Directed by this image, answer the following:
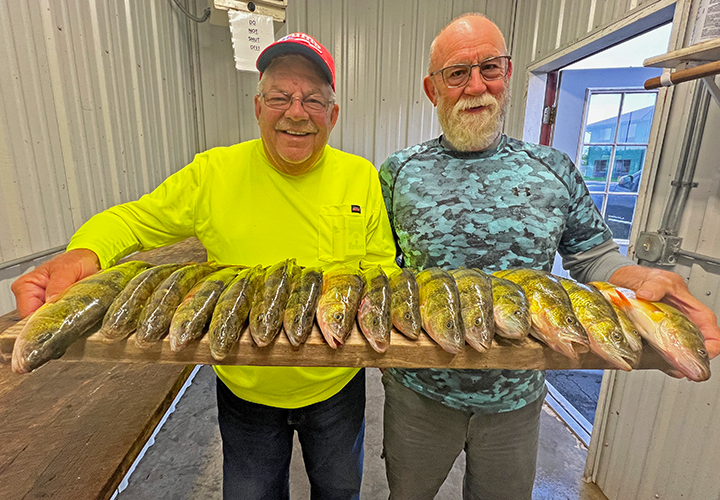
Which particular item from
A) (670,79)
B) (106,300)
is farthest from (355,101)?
(106,300)

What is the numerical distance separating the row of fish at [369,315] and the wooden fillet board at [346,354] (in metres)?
0.03

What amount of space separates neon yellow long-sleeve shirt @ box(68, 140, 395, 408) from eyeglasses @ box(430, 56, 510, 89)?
22.7 inches

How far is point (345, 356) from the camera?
0.83m

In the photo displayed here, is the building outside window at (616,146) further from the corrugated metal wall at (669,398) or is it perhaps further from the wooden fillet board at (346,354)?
the wooden fillet board at (346,354)

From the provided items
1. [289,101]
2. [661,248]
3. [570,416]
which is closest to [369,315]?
[289,101]

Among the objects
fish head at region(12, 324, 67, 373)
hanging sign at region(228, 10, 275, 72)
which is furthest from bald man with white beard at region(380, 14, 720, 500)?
hanging sign at region(228, 10, 275, 72)

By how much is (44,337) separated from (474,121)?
5.12 feet

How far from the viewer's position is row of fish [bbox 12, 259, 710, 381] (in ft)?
2.58

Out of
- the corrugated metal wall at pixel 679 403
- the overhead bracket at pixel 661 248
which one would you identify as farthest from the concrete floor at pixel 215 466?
the overhead bracket at pixel 661 248

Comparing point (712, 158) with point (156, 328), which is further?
point (712, 158)

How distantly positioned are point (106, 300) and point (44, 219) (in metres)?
1.35

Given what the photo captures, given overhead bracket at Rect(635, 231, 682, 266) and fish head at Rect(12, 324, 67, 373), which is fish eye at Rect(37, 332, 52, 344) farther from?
overhead bracket at Rect(635, 231, 682, 266)

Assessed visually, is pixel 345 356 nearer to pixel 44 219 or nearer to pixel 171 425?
pixel 44 219

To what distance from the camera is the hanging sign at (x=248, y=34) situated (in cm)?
274
